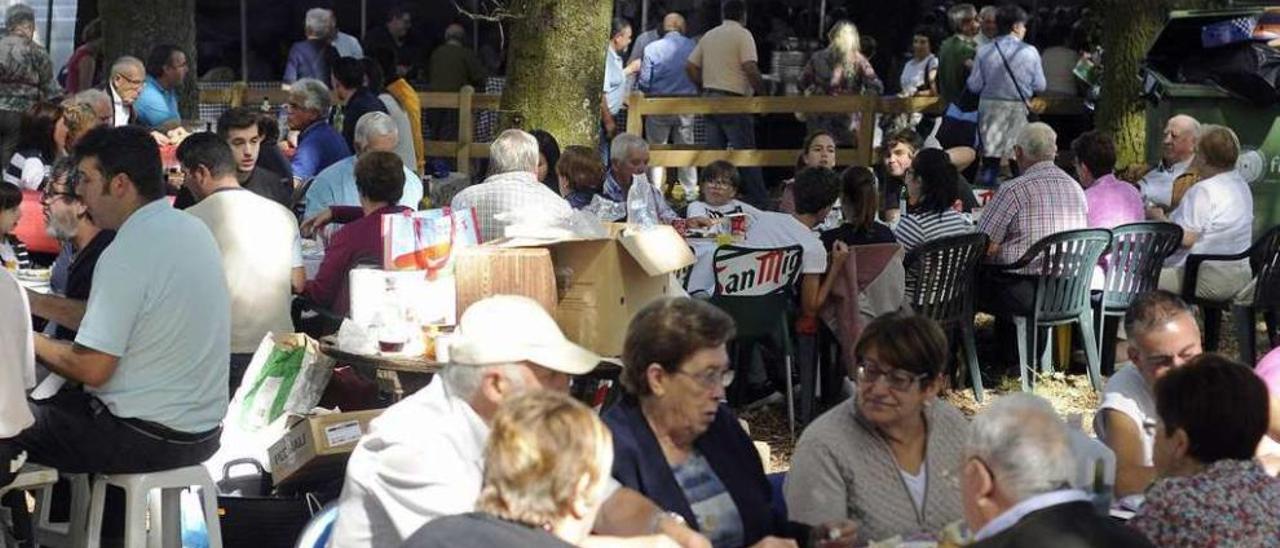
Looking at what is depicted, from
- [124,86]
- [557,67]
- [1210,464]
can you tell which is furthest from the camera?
[124,86]

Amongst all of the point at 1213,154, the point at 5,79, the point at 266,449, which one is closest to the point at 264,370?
the point at 266,449

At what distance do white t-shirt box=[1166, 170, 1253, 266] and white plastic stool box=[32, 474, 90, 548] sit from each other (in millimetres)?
5847

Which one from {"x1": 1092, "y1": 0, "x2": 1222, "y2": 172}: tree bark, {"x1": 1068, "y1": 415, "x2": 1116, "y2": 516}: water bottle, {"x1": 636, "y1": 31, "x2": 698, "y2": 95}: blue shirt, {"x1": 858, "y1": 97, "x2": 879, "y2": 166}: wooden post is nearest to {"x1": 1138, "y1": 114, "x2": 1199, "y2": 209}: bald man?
{"x1": 1092, "y1": 0, "x2": 1222, "y2": 172}: tree bark

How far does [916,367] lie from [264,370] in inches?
104

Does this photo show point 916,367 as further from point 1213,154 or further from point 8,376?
point 1213,154

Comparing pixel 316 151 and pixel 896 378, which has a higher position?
pixel 316 151

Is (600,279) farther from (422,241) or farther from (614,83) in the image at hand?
(614,83)

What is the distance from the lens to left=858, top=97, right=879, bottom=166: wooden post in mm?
15141

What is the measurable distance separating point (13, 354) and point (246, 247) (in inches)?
76.5

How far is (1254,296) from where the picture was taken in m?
9.52

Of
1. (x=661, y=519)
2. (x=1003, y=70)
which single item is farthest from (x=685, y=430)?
(x=1003, y=70)

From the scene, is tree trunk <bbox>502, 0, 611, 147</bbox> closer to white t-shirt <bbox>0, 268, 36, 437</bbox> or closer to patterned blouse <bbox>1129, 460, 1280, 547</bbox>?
white t-shirt <bbox>0, 268, 36, 437</bbox>

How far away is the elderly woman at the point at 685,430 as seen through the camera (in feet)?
14.9

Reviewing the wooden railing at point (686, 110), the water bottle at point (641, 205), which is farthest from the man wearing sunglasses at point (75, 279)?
the wooden railing at point (686, 110)
